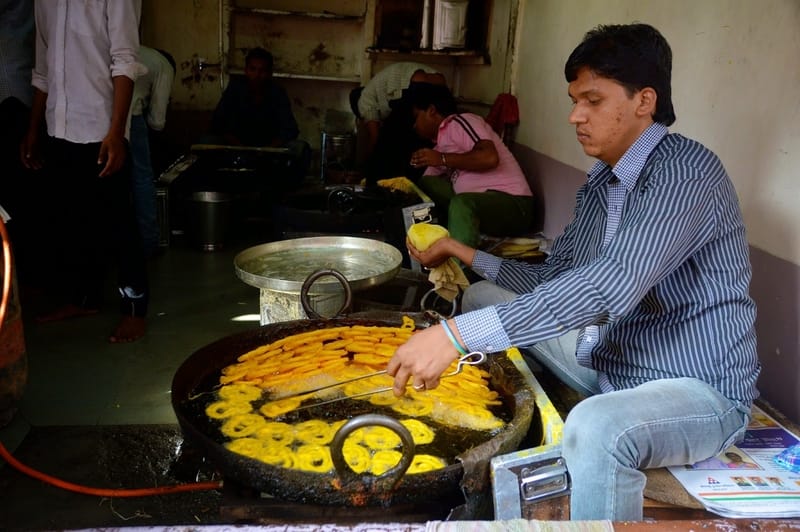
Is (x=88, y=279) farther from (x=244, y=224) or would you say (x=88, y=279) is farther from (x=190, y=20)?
(x=190, y=20)

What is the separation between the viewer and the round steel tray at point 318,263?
2.99m

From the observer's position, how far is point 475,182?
5.46m

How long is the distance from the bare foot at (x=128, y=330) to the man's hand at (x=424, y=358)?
3000 millimetres

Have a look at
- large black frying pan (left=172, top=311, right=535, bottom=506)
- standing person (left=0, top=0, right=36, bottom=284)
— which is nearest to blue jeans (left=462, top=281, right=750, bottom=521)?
large black frying pan (left=172, top=311, right=535, bottom=506)

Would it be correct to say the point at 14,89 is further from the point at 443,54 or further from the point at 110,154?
the point at 443,54

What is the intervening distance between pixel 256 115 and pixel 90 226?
3.83 meters

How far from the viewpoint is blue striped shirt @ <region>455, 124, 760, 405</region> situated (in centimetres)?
184

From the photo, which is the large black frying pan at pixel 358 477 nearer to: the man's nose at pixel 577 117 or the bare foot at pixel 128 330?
the man's nose at pixel 577 117

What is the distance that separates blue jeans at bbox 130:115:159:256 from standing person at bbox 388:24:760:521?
448 centimetres

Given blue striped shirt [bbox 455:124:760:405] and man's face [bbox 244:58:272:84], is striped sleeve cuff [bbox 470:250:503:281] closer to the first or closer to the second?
blue striped shirt [bbox 455:124:760:405]

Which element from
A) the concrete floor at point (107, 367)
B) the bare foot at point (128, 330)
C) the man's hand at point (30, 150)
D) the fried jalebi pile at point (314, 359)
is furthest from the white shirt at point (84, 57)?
the fried jalebi pile at point (314, 359)

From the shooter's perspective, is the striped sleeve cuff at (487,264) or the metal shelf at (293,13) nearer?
the striped sleeve cuff at (487,264)

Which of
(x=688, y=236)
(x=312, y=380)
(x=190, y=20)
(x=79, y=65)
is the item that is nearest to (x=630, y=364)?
(x=688, y=236)

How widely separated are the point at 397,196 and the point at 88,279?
242cm
